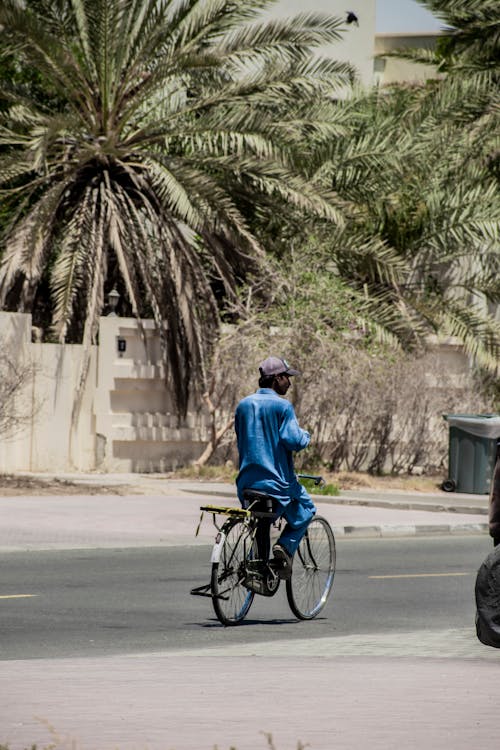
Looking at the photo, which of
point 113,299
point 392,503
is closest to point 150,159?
point 113,299

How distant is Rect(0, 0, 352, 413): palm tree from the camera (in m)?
25.5

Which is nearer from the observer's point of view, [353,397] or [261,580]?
[261,580]

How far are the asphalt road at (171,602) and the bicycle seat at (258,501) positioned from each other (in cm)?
84

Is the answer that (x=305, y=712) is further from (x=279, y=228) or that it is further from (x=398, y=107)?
(x=398, y=107)

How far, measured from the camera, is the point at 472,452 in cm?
2461

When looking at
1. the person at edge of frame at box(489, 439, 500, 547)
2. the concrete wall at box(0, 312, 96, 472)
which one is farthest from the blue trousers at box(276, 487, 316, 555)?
the concrete wall at box(0, 312, 96, 472)

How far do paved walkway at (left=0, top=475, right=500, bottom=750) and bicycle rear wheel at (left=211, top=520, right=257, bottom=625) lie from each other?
590 mm

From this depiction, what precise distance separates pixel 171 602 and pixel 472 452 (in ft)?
44.3

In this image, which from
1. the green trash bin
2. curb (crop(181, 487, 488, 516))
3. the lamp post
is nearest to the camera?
curb (crop(181, 487, 488, 516))

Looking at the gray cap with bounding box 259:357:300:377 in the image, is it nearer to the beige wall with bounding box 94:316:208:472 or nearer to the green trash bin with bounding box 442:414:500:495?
the green trash bin with bounding box 442:414:500:495

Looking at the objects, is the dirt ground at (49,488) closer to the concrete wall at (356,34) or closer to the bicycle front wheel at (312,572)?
the bicycle front wheel at (312,572)

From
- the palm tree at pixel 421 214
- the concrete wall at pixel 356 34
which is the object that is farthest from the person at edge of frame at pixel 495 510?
the concrete wall at pixel 356 34

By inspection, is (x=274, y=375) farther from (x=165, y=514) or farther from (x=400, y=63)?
(x=400, y=63)

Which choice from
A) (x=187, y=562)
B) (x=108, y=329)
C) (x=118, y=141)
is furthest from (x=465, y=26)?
(x=187, y=562)
